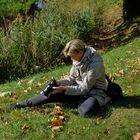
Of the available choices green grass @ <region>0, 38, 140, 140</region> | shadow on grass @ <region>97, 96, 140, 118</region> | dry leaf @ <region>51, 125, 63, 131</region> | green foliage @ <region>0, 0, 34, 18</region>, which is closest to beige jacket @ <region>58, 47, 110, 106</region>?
shadow on grass @ <region>97, 96, 140, 118</region>

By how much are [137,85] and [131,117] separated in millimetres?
2054

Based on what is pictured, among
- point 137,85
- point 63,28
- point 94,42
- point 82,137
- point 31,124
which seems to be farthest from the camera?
point 94,42

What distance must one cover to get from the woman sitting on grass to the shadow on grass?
101 millimetres

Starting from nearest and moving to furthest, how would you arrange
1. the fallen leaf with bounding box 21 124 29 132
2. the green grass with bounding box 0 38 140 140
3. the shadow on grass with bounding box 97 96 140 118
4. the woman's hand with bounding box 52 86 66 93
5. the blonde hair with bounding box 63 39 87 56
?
the green grass with bounding box 0 38 140 140 → the fallen leaf with bounding box 21 124 29 132 → the blonde hair with bounding box 63 39 87 56 → the shadow on grass with bounding box 97 96 140 118 → the woman's hand with bounding box 52 86 66 93

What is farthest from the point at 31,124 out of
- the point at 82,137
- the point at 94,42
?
the point at 94,42

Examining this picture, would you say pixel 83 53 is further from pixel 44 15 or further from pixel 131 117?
pixel 44 15

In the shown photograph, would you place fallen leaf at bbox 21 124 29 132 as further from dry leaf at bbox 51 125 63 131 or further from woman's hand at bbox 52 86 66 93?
woman's hand at bbox 52 86 66 93

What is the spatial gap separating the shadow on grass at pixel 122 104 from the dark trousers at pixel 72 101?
0.52ft

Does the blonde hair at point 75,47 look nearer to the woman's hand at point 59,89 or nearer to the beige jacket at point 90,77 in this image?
the beige jacket at point 90,77

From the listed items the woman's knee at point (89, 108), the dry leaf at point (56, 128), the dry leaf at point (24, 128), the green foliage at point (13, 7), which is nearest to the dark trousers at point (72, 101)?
the woman's knee at point (89, 108)

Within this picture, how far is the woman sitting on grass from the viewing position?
878cm

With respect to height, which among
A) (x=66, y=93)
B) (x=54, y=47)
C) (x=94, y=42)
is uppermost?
(x=66, y=93)

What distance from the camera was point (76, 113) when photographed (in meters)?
9.02

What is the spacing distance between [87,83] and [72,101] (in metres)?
0.64
